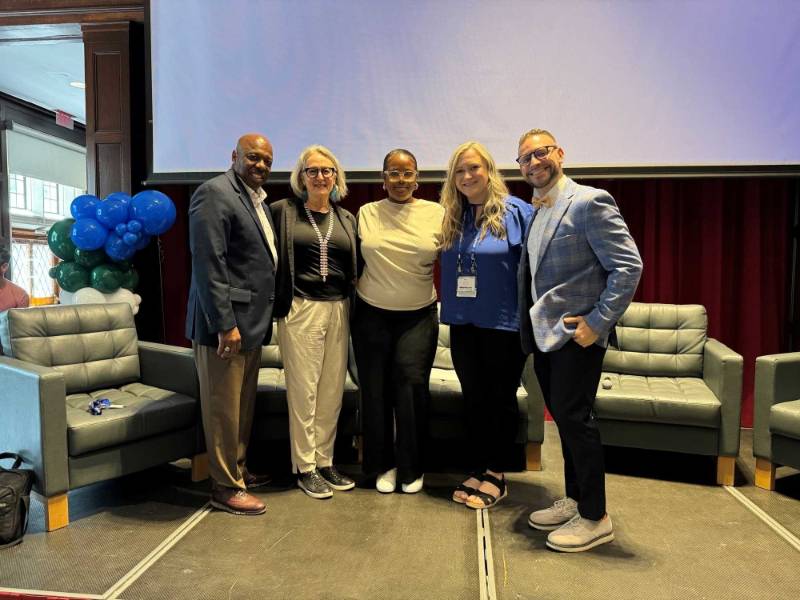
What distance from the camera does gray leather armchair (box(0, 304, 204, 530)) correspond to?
2.11 m

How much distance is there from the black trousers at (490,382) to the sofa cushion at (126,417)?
123cm

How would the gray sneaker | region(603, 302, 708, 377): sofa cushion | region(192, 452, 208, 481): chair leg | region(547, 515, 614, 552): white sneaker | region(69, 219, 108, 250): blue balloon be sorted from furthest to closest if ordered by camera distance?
region(69, 219, 108, 250): blue balloon < region(603, 302, 708, 377): sofa cushion < region(192, 452, 208, 481): chair leg < the gray sneaker < region(547, 515, 614, 552): white sneaker

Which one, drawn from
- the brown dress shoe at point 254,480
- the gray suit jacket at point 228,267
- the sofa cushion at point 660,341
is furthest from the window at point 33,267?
the sofa cushion at point 660,341

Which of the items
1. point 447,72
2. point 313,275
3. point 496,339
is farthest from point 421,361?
point 447,72

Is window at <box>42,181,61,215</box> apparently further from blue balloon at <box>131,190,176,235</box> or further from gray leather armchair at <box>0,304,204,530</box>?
gray leather armchair at <box>0,304,204,530</box>

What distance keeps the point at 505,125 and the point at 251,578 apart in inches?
102

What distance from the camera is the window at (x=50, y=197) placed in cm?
777

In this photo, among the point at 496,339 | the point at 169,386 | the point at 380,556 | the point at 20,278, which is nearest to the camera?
the point at 380,556

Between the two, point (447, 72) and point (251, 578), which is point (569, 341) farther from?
point (447, 72)

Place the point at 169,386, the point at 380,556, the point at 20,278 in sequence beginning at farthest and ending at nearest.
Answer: the point at 20,278, the point at 169,386, the point at 380,556

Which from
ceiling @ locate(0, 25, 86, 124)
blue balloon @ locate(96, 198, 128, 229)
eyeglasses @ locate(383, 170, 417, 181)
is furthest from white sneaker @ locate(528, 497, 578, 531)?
ceiling @ locate(0, 25, 86, 124)

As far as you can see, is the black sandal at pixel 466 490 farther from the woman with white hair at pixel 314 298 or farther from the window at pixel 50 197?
the window at pixel 50 197

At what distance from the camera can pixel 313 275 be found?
2357 millimetres

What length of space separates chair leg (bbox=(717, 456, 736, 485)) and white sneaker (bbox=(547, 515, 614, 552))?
904mm
